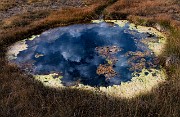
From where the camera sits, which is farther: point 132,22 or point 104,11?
point 104,11

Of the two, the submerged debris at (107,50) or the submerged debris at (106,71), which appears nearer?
the submerged debris at (106,71)

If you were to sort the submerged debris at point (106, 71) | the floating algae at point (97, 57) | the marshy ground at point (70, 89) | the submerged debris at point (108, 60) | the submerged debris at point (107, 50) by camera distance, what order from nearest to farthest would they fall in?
the marshy ground at point (70, 89) < the floating algae at point (97, 57) < the submerged debris at point (106, 71) < the submerged debris at point (108, 60) < the submerged debris at point (107, 50)

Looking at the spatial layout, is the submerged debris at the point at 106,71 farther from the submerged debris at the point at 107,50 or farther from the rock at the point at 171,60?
the rock at the point at 171,60

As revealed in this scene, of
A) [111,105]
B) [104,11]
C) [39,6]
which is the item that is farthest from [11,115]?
[39,6]

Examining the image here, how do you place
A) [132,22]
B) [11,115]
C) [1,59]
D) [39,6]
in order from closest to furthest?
[11,115], [1,59], [132,22], [39,6]

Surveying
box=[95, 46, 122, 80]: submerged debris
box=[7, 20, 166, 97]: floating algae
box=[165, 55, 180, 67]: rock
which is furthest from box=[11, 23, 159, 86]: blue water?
box=[165, 55, 180, 67]: rock

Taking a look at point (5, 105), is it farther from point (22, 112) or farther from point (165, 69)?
point (165, 69)

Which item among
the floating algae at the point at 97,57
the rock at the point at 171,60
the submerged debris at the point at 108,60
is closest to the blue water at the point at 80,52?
the floating algae at the point at 97,57
